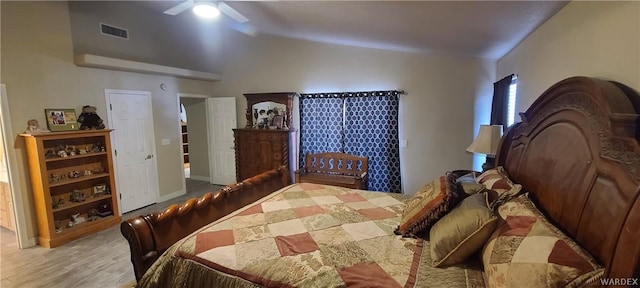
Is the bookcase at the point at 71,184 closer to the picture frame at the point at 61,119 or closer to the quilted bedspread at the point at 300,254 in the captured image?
the picture frame at the point at 61,119

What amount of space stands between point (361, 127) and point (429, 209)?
3.03 meters

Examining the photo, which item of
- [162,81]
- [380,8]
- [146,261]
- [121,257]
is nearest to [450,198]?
[380,8]

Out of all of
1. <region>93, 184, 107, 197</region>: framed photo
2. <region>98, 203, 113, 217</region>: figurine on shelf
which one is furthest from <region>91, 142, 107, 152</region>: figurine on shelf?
<region>98, 203, 113, 217</region>: figurine on shelf

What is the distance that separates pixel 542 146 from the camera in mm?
1702

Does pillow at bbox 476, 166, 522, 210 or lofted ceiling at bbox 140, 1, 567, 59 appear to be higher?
lofted ceiling at bbox 140, 1, 567, 59

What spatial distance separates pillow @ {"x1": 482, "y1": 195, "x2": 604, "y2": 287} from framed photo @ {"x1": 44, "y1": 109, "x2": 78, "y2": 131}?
469cm

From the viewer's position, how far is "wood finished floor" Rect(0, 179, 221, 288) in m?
2.67

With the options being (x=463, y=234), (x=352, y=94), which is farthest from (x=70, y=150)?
(x=463, y=234)

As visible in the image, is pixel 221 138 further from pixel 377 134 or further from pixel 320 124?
pixel 377 134

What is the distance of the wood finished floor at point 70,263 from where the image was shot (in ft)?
8.77

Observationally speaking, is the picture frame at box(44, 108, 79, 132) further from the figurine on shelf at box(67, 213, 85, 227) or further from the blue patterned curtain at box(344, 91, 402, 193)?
the blue patterned curtain at box(344, 91, 402, 193)

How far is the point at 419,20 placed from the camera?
2.54 metres

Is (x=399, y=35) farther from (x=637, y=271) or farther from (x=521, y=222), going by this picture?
(x=637, y=271)

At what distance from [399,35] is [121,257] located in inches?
156
